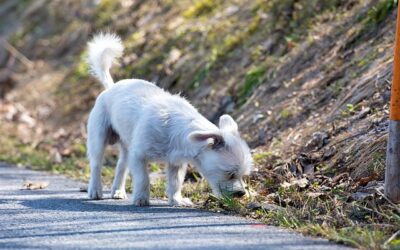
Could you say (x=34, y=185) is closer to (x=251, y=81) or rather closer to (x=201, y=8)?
(x=251, y=81)

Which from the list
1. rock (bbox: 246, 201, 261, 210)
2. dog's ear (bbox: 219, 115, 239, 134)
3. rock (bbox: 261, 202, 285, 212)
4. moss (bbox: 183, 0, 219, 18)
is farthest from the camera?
moss (bbox: 183, 0, 219, 18)

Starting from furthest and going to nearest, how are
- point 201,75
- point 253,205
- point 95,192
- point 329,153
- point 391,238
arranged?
point 201,75
point 95,192
point 329,153
point 253,205
point 391,238

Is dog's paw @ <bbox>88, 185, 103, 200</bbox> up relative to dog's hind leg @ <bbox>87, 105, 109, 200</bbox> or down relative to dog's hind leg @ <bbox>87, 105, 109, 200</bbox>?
down

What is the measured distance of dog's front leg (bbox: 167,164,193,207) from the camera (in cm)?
782

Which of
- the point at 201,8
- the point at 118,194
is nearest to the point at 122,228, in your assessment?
the point at 118,194

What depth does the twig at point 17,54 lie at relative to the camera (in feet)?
66.0

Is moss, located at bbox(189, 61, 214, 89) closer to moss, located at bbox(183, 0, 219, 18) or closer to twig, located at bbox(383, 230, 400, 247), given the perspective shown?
moss, located at bbox(183, 0, 219, 18)

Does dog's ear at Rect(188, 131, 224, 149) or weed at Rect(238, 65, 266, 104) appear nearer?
dog's ear at Rect(188, 131, 224, 149)

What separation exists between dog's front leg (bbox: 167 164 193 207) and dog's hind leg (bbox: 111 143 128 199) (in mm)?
789

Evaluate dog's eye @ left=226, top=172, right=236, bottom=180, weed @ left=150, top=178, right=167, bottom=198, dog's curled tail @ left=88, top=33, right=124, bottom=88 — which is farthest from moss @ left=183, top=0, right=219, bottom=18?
dog's eye @ left=226, top=172, right=236, bottom=180

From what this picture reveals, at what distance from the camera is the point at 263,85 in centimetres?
1180

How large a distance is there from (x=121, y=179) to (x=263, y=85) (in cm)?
376

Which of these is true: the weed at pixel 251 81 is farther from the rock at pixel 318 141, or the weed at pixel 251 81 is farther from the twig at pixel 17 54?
the twig at pixel 17 54

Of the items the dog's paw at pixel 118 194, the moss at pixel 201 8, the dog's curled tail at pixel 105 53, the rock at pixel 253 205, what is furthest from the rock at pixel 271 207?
the moss at pixel 201 8
